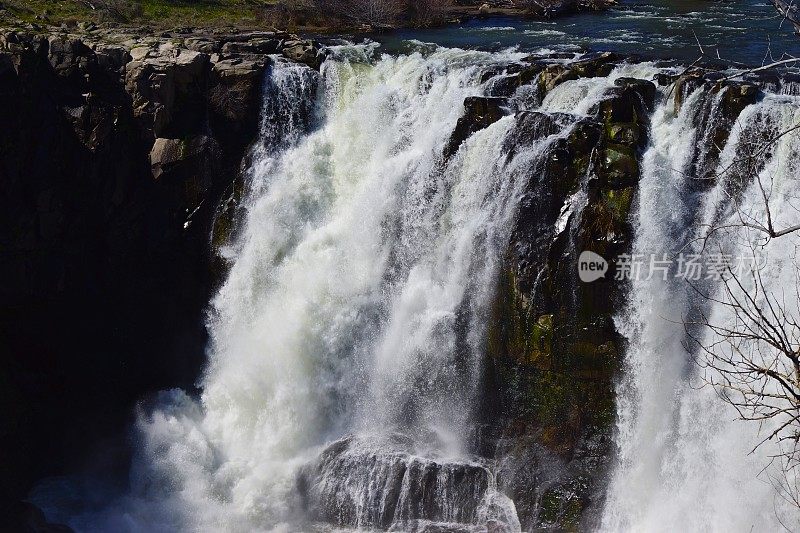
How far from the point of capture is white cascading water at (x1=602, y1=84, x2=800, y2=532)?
10.3m

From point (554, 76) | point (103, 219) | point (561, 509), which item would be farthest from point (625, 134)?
point (103, 219)

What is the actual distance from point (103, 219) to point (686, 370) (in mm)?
10657

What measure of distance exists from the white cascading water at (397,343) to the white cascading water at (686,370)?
0.09 feet

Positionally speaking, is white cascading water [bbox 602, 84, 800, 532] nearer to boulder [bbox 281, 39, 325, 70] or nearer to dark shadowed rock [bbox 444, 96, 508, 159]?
dark shadowed rock [bbox 444, 96, 508, 159]

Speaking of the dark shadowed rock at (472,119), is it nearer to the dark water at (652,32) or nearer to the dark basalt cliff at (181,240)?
the dark basalt cliff at (181,240)

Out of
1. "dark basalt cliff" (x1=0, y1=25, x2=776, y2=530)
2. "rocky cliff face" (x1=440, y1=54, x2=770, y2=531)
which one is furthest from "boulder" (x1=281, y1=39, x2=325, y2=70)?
"rocky cliff face" (x1=440, y1=54, x2=770, y2=531)

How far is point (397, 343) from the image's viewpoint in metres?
12.5

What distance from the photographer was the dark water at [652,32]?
16406 millimetres

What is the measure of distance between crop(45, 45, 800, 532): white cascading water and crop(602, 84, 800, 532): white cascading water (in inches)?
1.1

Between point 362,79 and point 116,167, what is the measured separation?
5.05 meters

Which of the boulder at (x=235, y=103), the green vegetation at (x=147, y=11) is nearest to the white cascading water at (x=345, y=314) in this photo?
the boulder at (x=235, y=103)

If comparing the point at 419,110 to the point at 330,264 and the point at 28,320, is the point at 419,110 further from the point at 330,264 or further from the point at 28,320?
the point at 28,320

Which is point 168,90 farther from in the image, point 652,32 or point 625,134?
point 652,32

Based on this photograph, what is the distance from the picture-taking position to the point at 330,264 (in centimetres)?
1332
